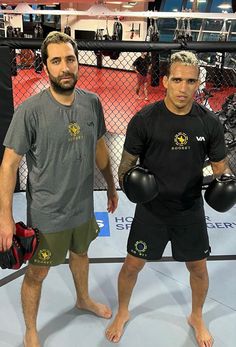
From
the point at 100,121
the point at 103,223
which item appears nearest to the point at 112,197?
the point at 100,121

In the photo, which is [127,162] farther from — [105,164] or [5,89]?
[5,89]

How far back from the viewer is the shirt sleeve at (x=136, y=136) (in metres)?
1.59

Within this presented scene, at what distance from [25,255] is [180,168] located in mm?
740

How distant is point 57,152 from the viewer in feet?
5.00

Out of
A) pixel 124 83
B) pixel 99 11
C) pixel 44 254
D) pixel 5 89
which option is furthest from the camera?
pixel 124 83

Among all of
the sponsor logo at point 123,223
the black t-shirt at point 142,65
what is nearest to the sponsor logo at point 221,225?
the sponsor logo at point 123,223

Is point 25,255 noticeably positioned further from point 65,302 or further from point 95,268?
point 95,268

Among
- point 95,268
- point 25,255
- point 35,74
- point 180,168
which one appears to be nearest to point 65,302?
point 95,268

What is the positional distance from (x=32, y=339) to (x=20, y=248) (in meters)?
0.53

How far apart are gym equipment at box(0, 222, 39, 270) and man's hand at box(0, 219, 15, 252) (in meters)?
0.03

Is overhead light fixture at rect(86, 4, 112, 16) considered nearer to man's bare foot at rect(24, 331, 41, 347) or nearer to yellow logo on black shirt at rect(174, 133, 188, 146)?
yellow logo on black shirt at rect(174, 133, 188, 146)

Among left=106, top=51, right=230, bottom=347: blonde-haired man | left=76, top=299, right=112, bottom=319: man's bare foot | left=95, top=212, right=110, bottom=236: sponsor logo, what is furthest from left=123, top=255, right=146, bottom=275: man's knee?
left=95, top=212, right=110, bottom=236: sponsor logo

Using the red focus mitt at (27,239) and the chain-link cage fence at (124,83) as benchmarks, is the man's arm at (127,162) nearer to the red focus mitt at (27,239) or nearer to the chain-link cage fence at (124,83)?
the red focus mitt at (27,239)

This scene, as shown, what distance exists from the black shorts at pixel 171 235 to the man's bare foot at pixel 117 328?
0.40 m
